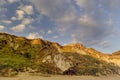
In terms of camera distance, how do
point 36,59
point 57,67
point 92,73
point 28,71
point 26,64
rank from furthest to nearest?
point 92,73 → point 36,59 → point 57,67 → point 26,64 → point 28,71

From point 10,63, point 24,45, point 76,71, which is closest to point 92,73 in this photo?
point 76,71

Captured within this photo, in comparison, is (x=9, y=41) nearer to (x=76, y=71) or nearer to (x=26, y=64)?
(x=26, y=64)

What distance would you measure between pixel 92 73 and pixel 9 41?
56.9 metres

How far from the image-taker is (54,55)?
140125 millimetres

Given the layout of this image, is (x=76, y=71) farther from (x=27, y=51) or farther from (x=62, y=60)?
(x=27, y=51)

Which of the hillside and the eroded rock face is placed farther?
the eroded rock face

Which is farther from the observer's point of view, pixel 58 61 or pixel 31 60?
pixel 31 60

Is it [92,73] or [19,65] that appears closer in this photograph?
[19,65]

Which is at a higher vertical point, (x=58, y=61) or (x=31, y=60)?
(x=31, y=60)

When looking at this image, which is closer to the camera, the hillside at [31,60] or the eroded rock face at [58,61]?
the hillside at [31,60]

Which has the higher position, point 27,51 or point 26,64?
point 27,51

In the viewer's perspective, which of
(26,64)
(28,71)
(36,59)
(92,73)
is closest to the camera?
(28,71)

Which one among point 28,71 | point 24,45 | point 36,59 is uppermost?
point 24,45

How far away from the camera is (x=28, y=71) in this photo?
11850cm
